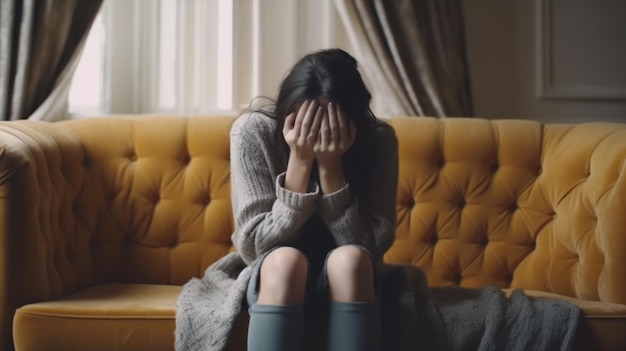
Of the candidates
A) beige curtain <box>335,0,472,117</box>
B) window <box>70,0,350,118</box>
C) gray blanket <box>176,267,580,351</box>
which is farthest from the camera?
window <box>70,0,350,118</box>

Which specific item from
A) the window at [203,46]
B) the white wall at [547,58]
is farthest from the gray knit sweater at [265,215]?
the white wall at [547,58]

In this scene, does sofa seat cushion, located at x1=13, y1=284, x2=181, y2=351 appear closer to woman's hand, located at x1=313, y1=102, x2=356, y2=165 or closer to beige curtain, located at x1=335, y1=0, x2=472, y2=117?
woman's hand, located at x1=313, y1=102, x2=356, y2=165

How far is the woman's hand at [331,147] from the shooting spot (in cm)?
156

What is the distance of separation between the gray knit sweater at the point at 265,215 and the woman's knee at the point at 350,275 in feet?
0.50

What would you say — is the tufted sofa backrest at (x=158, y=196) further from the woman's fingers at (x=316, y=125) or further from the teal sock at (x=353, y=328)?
the teal sock at (x=353, y=328)

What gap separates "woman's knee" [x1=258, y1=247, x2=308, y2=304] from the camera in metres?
1.33

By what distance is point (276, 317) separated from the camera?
51.3 inches

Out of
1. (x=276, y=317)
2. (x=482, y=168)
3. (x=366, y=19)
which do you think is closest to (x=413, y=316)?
(x=276, y=317)

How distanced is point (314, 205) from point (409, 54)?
1.02 meters

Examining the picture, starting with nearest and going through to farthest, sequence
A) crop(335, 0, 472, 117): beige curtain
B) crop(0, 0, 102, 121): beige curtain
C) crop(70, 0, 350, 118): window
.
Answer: crop(0, 0, 102, 121): beige curtain → crop(335, 0, 472, 117): beige curtain → crop(70, 0, 350, 118): window

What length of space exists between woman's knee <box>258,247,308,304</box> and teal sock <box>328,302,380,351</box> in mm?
80

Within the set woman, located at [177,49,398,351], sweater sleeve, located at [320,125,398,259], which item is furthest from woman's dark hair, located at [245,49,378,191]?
sweater sleeve, located at [320,125,398,259]

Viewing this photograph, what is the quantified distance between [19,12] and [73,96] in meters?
0.36

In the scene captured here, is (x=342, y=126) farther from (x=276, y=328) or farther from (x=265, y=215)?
(x=276, y=328)
